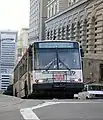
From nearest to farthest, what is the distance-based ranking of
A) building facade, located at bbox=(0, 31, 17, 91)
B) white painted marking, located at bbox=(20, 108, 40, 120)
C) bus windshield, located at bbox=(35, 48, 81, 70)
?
white painted marking, located at bbox=(20, 108, 40, 120) → bus windshield, located at bbox=(35, 48, 81, 70) → building facade, located at bbox=(0, 31, 17, 91)

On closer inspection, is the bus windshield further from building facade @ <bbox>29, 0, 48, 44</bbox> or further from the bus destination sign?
building facade @ <bbox>29, 0, 48, 44</bbox>

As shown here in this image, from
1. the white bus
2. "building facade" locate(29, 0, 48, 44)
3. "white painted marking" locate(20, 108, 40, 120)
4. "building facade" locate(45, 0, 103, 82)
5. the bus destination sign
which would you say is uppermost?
"building facade" locate(29, 0, 48, 44)

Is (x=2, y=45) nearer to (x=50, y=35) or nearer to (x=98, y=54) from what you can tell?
(x=98, y=54)

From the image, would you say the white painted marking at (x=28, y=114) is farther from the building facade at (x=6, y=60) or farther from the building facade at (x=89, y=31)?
the building facade at (x=6, y=60)

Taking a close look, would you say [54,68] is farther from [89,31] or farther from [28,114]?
[89,31]

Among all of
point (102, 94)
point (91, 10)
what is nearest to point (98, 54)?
point (91, 10)

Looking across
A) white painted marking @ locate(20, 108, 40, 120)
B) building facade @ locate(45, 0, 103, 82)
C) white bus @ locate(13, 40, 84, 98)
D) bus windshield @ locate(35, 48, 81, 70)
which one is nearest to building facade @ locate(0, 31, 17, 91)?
building facade @ locate(45, 0, 103, 82)

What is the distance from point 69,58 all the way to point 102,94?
7.58m

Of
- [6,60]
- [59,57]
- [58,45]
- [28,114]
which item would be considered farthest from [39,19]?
[28,114]

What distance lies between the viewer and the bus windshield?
23.3m

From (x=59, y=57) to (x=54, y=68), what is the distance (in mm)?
693

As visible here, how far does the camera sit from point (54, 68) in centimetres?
2327

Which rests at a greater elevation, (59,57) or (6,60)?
(6,60)

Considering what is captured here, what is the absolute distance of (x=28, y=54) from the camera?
80.7 feet
